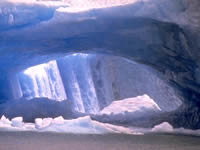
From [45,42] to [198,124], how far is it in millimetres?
3910

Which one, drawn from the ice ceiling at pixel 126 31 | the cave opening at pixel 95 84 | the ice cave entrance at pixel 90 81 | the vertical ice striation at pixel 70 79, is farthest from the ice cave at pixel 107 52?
→ the vertical ice striation at pixel 70 79

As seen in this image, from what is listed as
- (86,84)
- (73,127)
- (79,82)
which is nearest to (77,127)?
(73,127)

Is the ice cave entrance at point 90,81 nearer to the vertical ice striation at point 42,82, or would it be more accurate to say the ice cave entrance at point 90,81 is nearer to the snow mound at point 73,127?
the vertical ice striation at point 42,82

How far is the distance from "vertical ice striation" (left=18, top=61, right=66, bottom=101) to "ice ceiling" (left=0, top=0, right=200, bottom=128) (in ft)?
15.0

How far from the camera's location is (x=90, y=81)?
14195mm

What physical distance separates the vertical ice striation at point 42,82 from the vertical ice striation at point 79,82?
37cm

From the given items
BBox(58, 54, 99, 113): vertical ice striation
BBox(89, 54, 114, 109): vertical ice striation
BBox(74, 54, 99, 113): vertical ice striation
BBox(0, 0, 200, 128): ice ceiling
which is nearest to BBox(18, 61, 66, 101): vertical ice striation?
BBox(58, 54, 99, 113): vertical ice striation

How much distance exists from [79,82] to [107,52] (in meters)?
6.97

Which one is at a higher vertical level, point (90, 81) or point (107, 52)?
point (107, 52)

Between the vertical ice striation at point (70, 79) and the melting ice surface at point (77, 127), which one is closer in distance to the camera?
the melting ice surface at point (77, 127)

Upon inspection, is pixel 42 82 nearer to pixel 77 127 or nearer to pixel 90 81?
pixel 90 81

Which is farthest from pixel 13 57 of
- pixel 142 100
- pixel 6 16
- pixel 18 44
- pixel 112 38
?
pixel 142 100

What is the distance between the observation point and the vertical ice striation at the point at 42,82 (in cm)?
1202

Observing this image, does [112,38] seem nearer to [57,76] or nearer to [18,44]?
[18,44]
